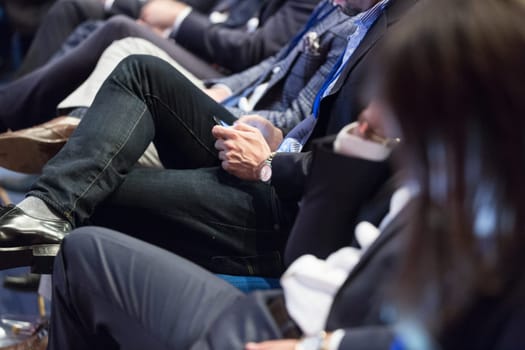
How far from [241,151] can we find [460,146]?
0.81 meters

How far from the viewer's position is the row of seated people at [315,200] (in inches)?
33.4

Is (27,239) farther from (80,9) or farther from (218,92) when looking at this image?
(80,9)

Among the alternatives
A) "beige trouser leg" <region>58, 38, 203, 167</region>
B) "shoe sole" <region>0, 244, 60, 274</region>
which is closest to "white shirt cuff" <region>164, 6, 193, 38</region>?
"beige trouser leg" <region>58, 38, 203, 167</region>

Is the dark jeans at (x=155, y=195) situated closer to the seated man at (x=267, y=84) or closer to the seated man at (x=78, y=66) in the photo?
the seated man at (x=267, y=84)

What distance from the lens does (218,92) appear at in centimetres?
221

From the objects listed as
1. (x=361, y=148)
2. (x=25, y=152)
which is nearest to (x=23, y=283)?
(x=25, y=152)

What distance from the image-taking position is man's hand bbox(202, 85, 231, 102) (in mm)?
2189

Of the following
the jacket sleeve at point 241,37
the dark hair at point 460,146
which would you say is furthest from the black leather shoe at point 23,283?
the dark hair at point 460,146

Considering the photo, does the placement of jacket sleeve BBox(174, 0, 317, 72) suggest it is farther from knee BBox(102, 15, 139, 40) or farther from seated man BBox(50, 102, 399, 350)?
seated man BBox(50, 102, 399, 350)

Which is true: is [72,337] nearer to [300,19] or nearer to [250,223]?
[250,223]

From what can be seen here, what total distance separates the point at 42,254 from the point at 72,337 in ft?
0.82

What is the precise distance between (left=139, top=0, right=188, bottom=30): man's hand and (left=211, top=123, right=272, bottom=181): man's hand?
1176mm

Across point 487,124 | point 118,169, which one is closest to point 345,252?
point 487,124

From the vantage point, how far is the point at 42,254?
148 cm
